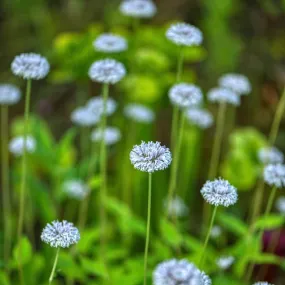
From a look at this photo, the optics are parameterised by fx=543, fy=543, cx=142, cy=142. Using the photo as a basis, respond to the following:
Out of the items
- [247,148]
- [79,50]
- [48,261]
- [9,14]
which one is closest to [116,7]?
[9,14]

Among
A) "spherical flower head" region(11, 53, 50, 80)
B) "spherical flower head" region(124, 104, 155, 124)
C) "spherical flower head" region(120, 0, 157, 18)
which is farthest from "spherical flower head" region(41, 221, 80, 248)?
"spherical flower head" region(124, 104, 155, 124)

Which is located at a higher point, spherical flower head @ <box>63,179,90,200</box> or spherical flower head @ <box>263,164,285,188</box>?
spherical flower head @ <box>263,164,285,188</box>

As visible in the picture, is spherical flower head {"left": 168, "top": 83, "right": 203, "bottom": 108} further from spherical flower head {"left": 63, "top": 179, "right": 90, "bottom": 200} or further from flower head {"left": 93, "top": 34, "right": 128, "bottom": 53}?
spherical flower head {"left": 63, "top": 179, "right": 90, "bottom": 200}

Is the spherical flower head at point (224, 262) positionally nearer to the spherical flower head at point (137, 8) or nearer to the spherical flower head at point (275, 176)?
the spherical flower head at point (275, 176)

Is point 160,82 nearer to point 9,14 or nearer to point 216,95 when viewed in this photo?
point 216,95

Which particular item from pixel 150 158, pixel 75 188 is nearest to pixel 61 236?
pixel 150 158

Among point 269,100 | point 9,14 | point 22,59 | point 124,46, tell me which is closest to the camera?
point 22,59
